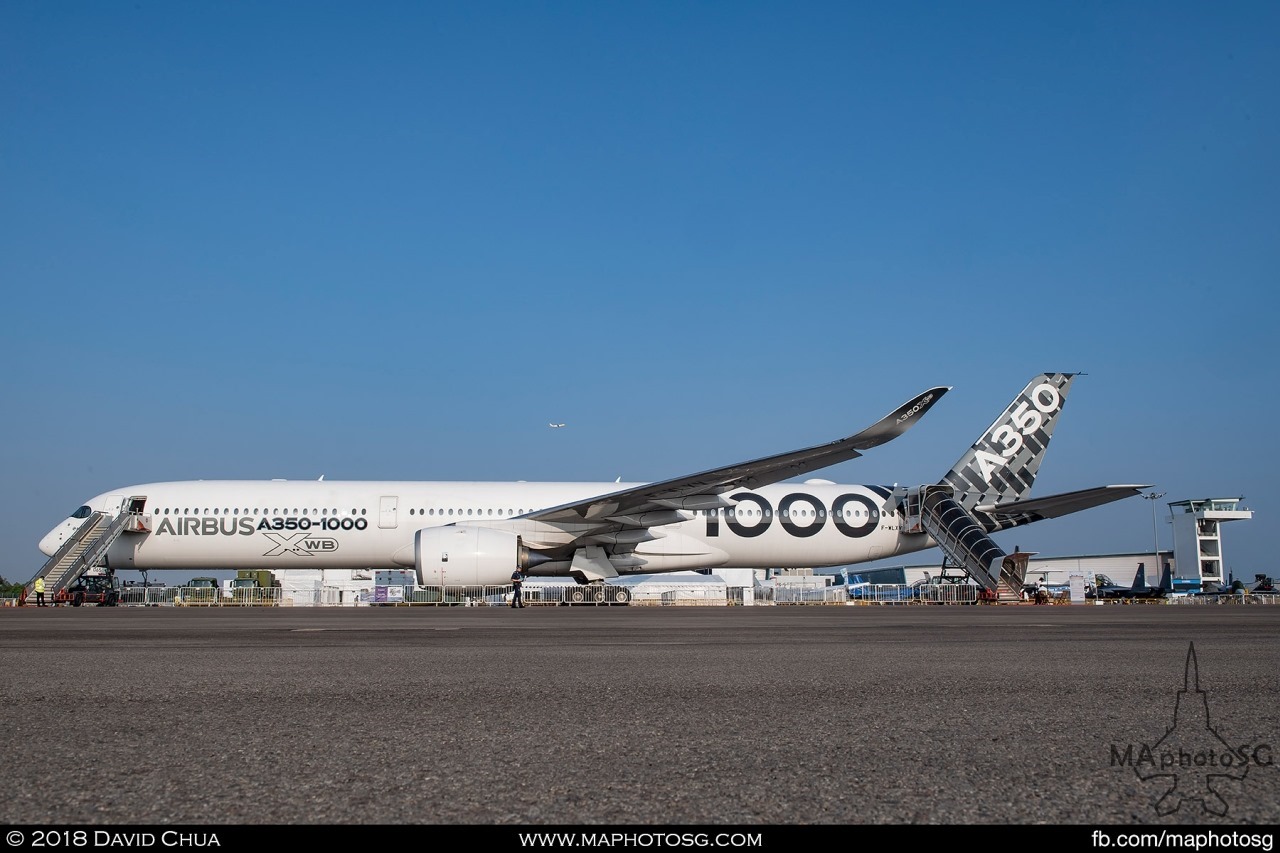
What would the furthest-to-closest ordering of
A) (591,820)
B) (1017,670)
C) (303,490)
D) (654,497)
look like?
(303,490) < (654,497) < (1017,670) < (591,820)

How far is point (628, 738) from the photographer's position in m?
2.98

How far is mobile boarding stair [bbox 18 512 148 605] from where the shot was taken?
75.6 ft

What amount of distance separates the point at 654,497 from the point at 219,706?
59.8ft

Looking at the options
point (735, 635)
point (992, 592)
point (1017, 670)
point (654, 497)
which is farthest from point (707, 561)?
point (1017, 670)

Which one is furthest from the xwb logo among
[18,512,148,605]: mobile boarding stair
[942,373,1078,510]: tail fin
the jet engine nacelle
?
[942,373,1078,510]: tail fin

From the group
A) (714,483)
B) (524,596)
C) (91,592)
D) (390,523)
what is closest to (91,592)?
(91,592)

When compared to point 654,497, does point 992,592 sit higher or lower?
lower

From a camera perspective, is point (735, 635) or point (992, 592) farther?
point (992, 592)

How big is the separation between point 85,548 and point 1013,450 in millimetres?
25475

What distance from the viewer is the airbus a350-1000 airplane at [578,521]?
22484 millimetres

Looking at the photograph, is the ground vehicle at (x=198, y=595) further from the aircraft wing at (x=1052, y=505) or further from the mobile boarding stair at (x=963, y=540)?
the aircraft wing at (x=1052, y=505)
